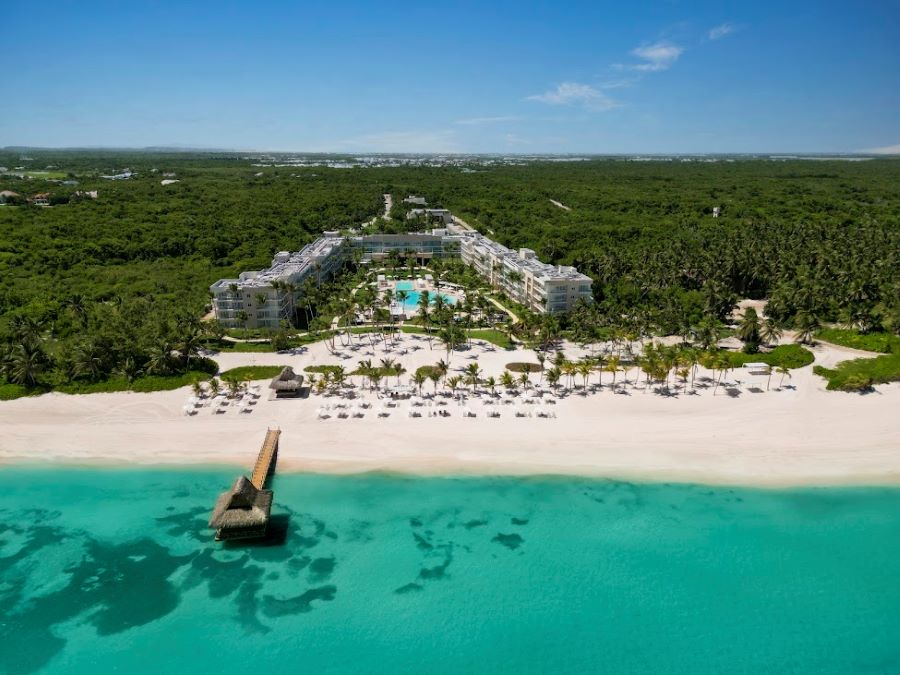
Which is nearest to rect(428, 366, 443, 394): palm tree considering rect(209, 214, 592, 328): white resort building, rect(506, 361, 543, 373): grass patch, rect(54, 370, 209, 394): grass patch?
rect(506, 361, 543, 373): grass patch

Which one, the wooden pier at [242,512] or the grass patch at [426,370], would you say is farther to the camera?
the grass patch at [426,370]

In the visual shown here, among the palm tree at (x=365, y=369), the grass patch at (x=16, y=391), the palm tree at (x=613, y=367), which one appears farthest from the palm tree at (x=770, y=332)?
the grass patch at (x=16, y=391)

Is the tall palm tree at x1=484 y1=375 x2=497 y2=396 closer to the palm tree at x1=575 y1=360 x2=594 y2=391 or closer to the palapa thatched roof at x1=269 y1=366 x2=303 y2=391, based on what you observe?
the palm tree at x1=575 y1=360 x2=594 y2=391

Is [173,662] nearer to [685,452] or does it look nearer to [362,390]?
[362,390]

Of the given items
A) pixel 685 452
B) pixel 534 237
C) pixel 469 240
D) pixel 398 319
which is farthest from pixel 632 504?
pixel 534 237

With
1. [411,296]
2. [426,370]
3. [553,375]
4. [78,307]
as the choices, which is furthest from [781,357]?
[78,307]

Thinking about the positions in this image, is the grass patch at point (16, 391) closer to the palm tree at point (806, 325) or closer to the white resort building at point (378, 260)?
the white resort building at point (378, 260)
